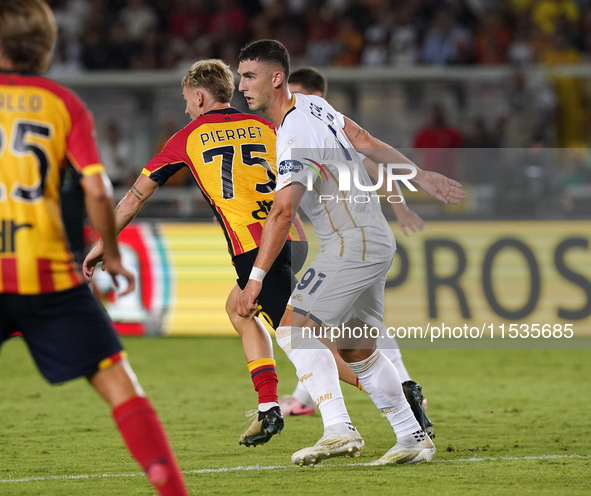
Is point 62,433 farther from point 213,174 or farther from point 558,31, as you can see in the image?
point 558,31

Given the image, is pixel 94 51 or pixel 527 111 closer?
pixel 527 111

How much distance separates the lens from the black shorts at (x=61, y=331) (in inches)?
131

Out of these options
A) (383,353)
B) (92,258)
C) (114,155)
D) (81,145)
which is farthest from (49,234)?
(114,155)

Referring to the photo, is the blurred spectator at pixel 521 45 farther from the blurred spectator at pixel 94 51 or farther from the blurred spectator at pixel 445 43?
the blurred spectator at pixel 94 51

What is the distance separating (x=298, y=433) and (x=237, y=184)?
68.4 inches

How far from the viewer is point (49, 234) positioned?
3.31 meters

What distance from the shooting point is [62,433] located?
606 centimetres

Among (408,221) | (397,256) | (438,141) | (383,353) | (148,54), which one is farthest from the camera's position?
(148,54)

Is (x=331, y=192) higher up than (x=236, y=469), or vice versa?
(x=331, y=192)

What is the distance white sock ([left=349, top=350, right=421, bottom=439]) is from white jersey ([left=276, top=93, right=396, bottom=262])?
22.5 inches

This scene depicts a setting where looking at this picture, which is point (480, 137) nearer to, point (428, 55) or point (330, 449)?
point (428, 55)

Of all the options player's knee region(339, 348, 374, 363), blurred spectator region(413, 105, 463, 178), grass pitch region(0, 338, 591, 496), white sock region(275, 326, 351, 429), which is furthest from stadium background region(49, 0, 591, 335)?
white sock region(275, 326, 351, 429)

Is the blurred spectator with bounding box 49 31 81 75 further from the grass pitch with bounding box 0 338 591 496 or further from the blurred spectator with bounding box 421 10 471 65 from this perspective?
the grass pitch with bounding box 0 338 591 496

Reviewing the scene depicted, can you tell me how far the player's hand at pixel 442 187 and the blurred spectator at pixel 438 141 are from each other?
22.3ft
